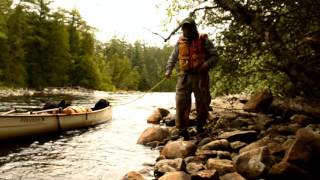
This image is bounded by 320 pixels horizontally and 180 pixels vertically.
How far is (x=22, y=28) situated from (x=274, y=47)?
5367 centimetres

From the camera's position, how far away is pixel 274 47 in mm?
4375

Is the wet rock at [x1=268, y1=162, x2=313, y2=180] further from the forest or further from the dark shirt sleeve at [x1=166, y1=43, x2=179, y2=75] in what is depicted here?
the dark shirt sleeve at [x1=166, y1=43, x2=179, y2=75]

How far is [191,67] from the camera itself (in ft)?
32.0

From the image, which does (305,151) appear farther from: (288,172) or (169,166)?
(169,166)

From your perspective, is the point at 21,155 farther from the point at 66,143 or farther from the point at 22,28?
the point at 22,28

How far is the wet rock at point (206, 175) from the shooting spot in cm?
666

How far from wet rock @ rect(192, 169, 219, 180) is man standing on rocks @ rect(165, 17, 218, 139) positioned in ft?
10.6

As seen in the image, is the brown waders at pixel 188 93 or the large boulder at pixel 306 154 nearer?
the large boulder at pixel 306 154

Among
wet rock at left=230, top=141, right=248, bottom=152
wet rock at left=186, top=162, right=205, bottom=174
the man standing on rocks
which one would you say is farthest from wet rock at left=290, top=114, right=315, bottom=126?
wet rock at left=186, top=162, right=205, bottom=174

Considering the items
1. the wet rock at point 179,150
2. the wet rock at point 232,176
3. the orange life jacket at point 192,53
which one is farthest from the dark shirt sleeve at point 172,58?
the wet rock at point 232,176

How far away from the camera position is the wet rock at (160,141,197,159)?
854cm

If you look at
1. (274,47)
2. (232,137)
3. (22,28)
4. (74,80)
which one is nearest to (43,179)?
(232,137)

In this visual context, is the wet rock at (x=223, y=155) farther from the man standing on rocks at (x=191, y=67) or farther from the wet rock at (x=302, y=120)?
the wet rock at (x=302, y=120)

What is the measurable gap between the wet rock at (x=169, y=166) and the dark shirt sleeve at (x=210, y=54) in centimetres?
270
